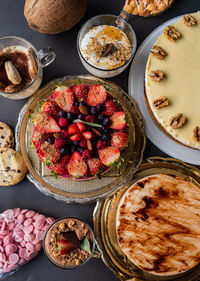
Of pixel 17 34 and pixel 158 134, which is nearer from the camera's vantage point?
pixel 158 134

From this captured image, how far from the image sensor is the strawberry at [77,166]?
1545 mm

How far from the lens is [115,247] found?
1887 mm

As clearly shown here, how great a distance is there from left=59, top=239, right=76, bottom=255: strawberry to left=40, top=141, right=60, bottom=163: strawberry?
0.57 metres

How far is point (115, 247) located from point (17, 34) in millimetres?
1615

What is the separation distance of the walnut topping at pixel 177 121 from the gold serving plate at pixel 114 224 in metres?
0.29

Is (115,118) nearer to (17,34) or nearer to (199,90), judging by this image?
(199,90)

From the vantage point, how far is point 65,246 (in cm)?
178

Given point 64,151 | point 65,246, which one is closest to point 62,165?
point 64,151

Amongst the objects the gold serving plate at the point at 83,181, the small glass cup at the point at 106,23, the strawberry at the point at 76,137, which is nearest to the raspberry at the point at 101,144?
the strawberry at the point at 76,137

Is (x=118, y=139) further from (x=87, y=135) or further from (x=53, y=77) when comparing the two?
(x=53, y=77)

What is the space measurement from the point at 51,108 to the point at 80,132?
0.22m

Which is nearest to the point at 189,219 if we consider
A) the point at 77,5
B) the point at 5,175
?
the point at 5,175

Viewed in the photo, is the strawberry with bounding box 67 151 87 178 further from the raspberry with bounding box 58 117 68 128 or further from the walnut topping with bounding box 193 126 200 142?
the walnut topping with bounding box 193 126 200 142

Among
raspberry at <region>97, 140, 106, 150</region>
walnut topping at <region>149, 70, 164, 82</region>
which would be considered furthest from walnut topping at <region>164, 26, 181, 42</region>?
raspberry at <region>97, 140, 106, 150</region>
